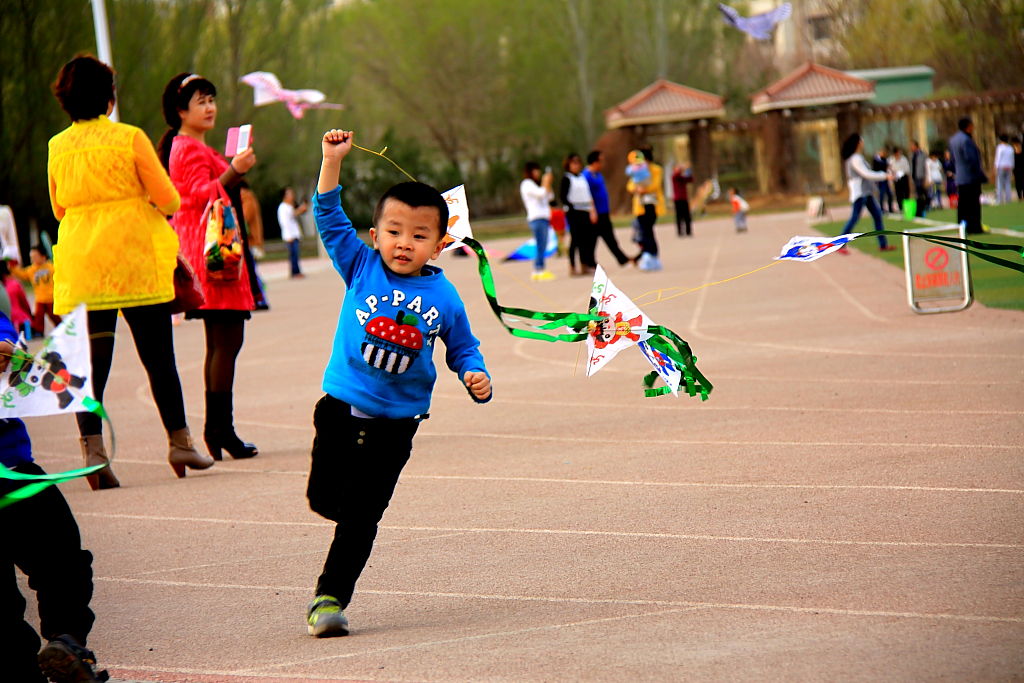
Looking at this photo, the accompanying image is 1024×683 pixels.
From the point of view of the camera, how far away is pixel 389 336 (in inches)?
179

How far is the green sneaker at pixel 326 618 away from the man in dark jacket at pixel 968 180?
17907 millimetres

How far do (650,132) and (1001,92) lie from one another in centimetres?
1232

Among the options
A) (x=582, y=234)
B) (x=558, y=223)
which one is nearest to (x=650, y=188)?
(x=582, y=234)

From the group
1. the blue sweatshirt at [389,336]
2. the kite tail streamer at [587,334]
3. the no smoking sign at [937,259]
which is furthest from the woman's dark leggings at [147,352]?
the no smoking sign at [937,259]

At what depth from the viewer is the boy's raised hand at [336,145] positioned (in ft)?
15.2

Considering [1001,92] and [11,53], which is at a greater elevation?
[11,53]

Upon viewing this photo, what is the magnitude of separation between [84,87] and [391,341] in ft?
10.4

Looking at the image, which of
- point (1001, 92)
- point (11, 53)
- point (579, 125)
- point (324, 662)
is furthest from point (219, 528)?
point (579, 125)

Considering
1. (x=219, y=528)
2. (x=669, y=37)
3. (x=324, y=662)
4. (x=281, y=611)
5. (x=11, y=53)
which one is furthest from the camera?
(x=669, y=37)

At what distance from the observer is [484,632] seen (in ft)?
14.5

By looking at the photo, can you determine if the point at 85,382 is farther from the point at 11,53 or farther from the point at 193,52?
the point at 193,52

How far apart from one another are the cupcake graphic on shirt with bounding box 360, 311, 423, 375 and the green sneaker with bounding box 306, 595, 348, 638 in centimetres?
79

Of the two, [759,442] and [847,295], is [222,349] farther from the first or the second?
[847,295]

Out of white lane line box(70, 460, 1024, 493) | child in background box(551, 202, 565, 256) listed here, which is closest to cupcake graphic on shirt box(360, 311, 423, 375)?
white lane line box(70, 460, 1024, 493)
